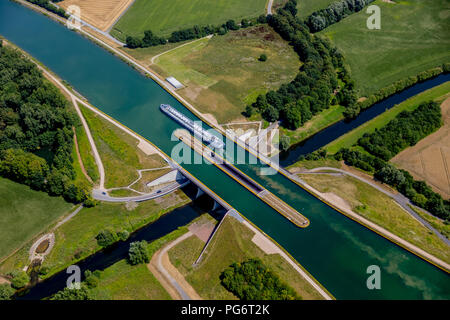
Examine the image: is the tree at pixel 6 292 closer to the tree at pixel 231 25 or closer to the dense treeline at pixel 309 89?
the dense treeline at pixel 309 89

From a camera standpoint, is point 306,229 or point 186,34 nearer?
point 306,229

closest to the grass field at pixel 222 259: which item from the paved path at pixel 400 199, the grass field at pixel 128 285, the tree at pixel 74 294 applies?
the grass field at pixel 128 285

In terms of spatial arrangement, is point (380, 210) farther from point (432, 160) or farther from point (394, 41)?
point (394, 41)

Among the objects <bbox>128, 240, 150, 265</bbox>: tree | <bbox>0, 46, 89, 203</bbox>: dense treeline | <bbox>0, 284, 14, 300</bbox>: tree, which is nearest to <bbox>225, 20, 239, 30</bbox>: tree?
<bbox>0, 46, 89, 203</bbox>: dense treeline

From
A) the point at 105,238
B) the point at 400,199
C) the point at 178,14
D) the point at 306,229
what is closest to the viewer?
the point at 105,238

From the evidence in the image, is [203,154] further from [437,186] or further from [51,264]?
[437,186]

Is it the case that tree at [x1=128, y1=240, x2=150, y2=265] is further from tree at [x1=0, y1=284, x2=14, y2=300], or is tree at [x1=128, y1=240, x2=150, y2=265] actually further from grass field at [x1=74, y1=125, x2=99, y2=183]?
grass field at [x1=74, y1=125, x2=99, y2=183]

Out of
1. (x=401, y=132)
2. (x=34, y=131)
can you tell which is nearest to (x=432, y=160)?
(x=401, y=132)
